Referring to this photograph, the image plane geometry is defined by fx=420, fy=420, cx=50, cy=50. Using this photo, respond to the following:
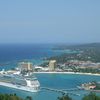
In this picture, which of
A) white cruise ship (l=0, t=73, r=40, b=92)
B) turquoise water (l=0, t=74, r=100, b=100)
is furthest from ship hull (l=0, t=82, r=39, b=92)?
turquoise water (l=0, t=74, r=100, b=100)

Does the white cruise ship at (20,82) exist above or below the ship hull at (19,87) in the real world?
above

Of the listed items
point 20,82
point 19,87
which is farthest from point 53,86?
point 20,82

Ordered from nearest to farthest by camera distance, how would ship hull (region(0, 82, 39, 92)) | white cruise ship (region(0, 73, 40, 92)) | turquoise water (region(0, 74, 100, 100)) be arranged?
turquoise water (region(0, 74, 100, 100))
ship hull (region(0, 82, 39, 92))
white cruise ship (region(0, 73, 40, 92))

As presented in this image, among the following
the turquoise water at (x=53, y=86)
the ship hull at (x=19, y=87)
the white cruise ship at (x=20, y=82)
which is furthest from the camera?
Answer: the white cruise ship at (x=20, y=82)

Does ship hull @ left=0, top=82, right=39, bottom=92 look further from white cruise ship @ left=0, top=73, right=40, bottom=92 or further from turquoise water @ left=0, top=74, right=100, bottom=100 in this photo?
turquoise water @ left=0, top=74, right=100, bottom=100

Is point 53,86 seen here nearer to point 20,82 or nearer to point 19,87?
point 19,87

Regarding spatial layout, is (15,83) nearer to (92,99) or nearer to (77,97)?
(77,97)

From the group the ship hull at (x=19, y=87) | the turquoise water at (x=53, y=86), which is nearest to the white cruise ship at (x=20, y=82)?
the ship hull at (x=19, y=87)

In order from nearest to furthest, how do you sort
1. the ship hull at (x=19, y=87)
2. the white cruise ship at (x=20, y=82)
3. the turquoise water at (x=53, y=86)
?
1. the turquoise water at (x=53, y=86)
2. the ship hull at (x=19, y=87)
3. the white cruise ship at (x=20, y=82)

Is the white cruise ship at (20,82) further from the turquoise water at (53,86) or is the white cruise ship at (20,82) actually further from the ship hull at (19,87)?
the turquoise water at (53,86)
